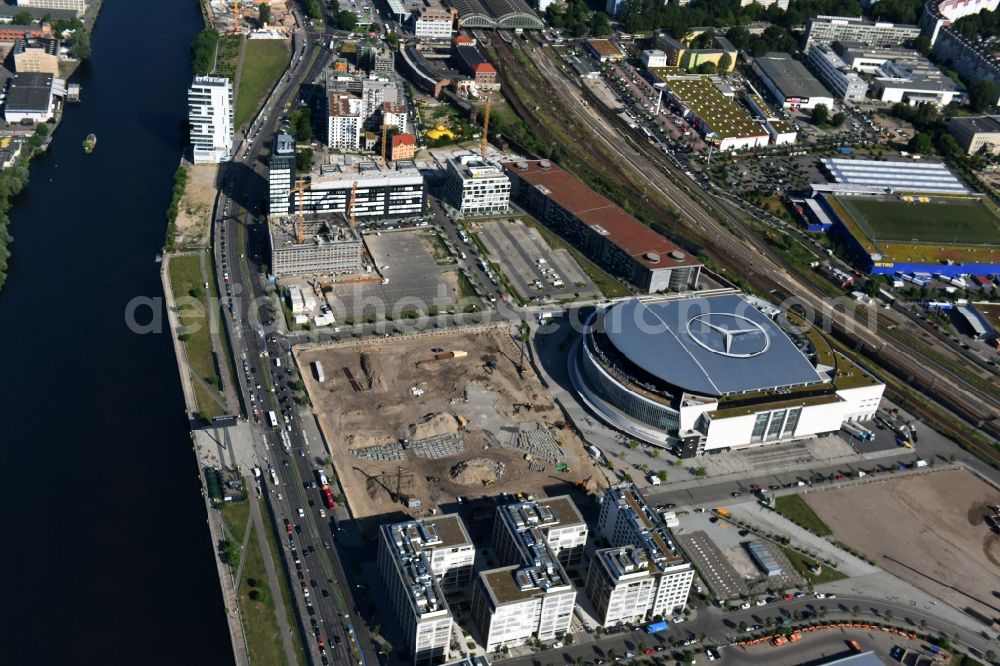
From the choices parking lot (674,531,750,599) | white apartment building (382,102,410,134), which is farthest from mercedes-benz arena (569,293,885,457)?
white apartment building (382,102,410,134)

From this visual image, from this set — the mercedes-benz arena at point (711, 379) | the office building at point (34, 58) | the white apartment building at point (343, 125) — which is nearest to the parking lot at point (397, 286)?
the mercedes-benz arena at point (711, 379)

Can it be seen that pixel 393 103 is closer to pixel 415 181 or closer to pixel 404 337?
pixel 415 181

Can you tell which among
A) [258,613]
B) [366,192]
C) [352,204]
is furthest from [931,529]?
[366,192]

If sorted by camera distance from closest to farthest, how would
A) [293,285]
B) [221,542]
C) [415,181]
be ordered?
[221,542] → [293,285] → [415,181]

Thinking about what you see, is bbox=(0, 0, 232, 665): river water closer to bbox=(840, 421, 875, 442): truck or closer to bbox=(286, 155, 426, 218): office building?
bbox=(286, 155, 426, 218): office building

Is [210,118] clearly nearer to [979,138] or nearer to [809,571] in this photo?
[809,571]

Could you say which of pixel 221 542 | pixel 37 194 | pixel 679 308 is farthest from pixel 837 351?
pixel 37 194
